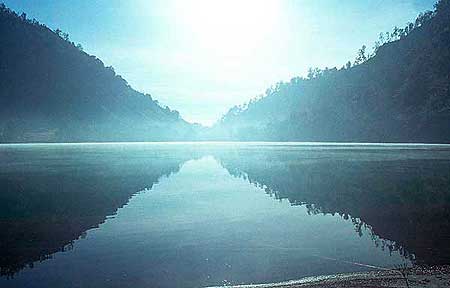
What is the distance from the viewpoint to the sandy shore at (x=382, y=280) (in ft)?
36.3

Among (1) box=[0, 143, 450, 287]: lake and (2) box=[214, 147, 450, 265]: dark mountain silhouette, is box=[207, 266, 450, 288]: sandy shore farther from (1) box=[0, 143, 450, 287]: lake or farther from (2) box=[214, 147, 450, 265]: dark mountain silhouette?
(2) box=[214, 147, 450, 265]: dark mountain silhouette

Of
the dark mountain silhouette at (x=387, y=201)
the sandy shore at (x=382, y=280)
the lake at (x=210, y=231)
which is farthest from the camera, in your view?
the dark mountain silhouette at (x=387, y=201)

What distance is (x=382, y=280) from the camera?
38.2 ft

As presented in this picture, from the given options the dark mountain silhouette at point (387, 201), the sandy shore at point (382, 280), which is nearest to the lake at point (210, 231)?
the dark mountain silhouette at point (387, 201)

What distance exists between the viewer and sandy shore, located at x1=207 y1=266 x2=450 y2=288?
36.3 ft

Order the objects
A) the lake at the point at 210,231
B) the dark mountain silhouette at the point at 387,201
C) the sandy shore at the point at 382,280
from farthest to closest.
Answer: the dark mountain silhouette at the point at 387,201 → the lake at the point at 210,231 → the sandy shore at the point at 382,280

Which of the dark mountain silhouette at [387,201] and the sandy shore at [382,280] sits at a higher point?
the sandy shore at [382,280]

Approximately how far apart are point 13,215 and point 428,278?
21.2 m

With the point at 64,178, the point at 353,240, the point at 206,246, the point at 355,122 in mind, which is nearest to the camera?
the point at 206,246

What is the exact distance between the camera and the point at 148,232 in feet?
64.0

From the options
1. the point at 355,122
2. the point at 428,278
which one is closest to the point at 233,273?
the point at 428,278

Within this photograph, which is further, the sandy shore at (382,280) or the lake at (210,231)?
the lake at (210,231)

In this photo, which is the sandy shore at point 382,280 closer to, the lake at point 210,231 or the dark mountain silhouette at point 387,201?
the lake at point 210,231

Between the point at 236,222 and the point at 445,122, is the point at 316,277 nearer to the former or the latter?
the point at 236,222
